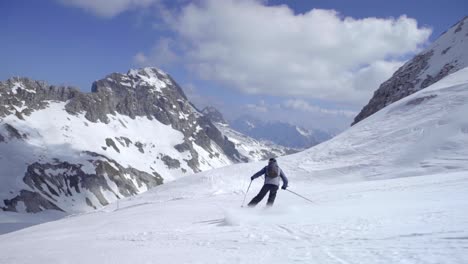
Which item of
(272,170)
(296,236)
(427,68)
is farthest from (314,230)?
(427,68)

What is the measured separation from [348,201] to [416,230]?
6957 millimetres

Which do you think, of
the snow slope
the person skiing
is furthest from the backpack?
the snow slope

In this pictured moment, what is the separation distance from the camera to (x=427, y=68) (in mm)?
101688

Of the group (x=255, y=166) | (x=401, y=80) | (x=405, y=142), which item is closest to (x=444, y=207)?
(x=405, y=142)

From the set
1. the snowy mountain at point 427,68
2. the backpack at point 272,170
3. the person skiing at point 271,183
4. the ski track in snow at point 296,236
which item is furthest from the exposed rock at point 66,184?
the ski track in snow at point 296,236

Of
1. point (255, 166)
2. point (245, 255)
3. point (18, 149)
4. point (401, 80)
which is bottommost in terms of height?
point (245, 255)

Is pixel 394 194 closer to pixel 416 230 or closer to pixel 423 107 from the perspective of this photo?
pixel 416 230

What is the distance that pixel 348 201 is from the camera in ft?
50.4

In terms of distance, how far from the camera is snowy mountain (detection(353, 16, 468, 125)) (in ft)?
308

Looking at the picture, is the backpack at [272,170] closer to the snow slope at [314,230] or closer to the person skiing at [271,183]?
the person skiing at [271,183]

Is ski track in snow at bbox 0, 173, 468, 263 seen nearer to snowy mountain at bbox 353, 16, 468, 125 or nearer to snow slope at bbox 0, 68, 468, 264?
snow slope at bbox 0, 68, 468, 264

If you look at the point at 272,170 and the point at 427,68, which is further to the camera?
the point at 427,68

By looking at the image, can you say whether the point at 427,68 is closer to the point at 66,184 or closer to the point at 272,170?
the point at 272,170

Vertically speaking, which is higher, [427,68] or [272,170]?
[427,68]
